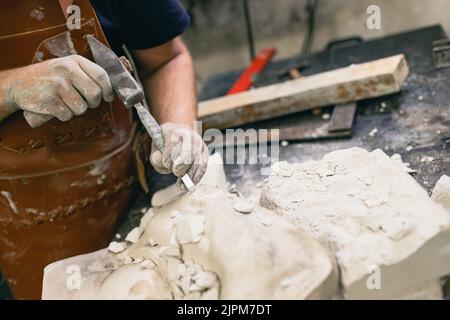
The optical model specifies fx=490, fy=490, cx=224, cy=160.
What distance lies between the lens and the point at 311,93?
2.35m

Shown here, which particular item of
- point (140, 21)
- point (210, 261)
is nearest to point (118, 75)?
point (140, 21)

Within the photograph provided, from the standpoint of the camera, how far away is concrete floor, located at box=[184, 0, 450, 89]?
3.92 m

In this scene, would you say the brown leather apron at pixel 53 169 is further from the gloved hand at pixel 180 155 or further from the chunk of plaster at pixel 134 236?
the chunk of plaster at pixel 134 236

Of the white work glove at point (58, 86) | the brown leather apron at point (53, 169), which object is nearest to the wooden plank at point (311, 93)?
the brown leather apron at point (53, 169)

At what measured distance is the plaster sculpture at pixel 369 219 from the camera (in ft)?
3.82

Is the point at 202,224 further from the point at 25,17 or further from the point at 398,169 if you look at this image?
the point at 25,17

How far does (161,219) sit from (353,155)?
64 cm

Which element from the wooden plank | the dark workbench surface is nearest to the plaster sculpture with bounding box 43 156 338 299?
the dark workbench surface

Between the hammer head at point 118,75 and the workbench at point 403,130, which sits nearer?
the hammer head at point 118,75

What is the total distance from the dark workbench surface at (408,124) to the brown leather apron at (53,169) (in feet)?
1.74

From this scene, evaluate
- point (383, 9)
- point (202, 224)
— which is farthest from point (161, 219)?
point (383, 9)

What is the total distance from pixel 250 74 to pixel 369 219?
6.39 feet

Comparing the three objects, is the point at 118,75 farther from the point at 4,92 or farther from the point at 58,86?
the point at 4,92
